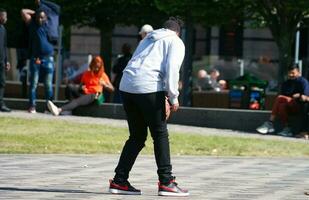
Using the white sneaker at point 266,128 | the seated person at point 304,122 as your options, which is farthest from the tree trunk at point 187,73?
the seated person at point 304,122

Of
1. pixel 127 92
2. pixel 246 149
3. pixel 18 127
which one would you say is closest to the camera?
pixel 127 92

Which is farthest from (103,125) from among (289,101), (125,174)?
(125,174)

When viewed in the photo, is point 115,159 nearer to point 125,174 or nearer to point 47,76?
point 125,174

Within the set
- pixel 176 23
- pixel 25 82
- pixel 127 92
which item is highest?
pixel 176 23

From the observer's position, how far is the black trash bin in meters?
25.5

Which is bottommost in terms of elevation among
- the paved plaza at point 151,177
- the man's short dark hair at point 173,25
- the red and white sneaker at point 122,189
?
the paved plaza at point 151,177

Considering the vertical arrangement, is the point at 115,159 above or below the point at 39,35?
below

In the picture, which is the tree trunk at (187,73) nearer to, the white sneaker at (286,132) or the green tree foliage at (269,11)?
the green tree foliage at (269,11)

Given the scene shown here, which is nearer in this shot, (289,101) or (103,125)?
(103,125)

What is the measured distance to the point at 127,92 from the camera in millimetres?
9891

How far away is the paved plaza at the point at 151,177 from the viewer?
391 inches

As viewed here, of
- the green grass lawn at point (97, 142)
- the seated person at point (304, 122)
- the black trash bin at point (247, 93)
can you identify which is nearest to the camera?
the green grass lawn at point (97, 142)

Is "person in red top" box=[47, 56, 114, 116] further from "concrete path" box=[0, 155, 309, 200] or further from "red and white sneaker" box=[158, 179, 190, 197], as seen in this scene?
"red and white sneaker" box=[158, 179, 190, 197]

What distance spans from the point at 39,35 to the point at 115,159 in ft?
20.0
